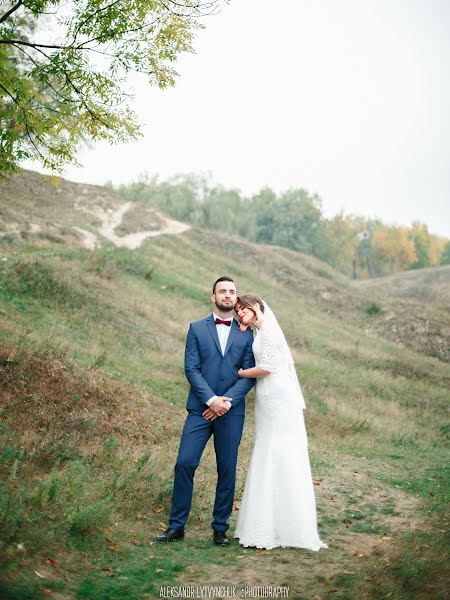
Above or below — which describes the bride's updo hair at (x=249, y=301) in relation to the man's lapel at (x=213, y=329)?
above

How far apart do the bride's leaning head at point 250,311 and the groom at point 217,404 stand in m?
0.13

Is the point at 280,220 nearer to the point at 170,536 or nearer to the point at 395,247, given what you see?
the point at 395,247

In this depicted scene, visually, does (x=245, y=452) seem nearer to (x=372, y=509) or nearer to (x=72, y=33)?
(x=372, y=509)

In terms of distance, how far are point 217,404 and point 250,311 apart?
1.10 metres

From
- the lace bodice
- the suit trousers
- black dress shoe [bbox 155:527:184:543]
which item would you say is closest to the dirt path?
the lace bodice

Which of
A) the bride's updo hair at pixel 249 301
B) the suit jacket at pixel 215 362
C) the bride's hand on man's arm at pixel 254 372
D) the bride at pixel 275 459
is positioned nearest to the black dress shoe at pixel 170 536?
the bride at pixel 275 459

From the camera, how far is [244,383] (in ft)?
19.5

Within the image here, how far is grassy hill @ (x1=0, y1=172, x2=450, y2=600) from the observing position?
466 centimetres

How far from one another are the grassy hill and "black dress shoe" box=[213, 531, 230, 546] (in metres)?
0.09

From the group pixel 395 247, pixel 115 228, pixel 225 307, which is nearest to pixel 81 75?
pixel 225 307

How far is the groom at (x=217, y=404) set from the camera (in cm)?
571

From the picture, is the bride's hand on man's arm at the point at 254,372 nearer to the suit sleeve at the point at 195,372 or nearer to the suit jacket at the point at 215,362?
the suit jacket at the point at 215,362

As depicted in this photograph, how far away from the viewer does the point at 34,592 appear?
3.89 meters

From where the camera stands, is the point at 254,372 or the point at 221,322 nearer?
the point at 254,372
